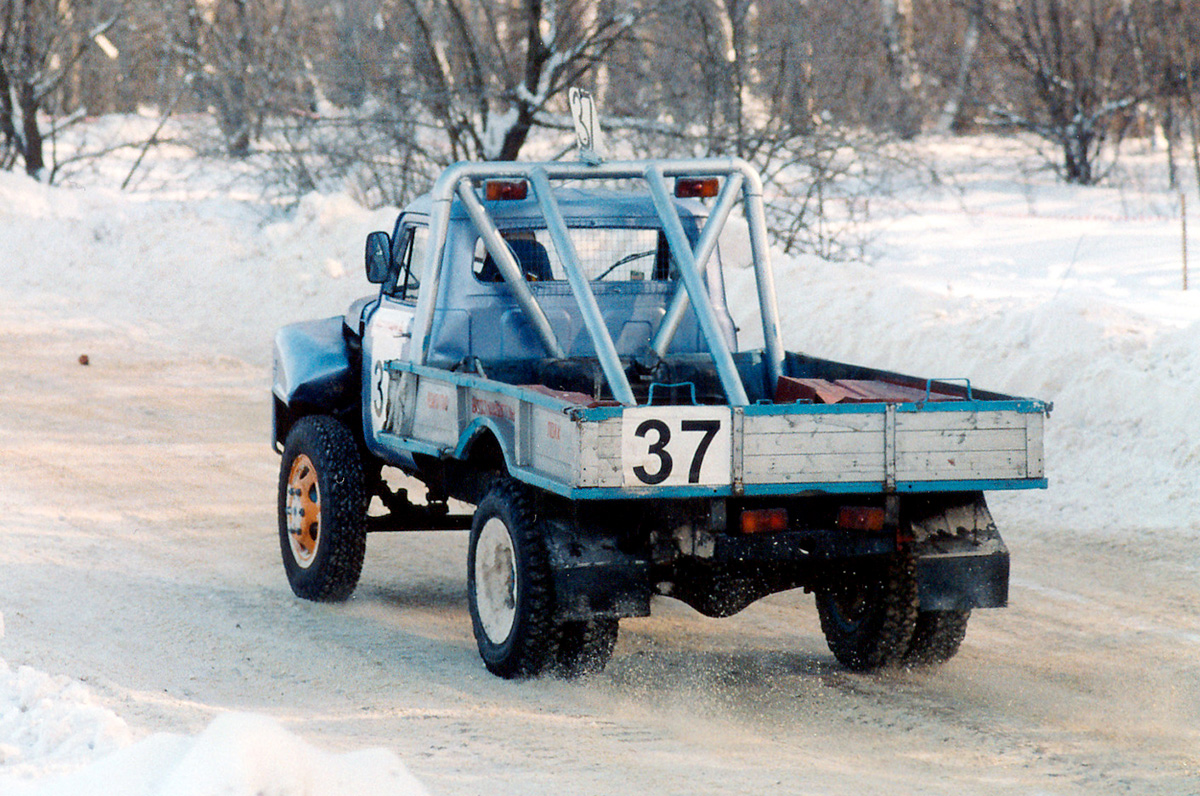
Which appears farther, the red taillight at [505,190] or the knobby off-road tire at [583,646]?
the red taillight at [505,190]

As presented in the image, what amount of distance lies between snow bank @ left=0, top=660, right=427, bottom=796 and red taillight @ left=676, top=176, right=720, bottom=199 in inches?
143

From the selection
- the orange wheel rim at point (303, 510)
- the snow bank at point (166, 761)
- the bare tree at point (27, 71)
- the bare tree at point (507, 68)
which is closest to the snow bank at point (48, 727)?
the snow bank at point (166, 761)

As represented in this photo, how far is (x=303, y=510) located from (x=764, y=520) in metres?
2.91

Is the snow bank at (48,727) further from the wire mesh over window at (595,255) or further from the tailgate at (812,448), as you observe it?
the wire mesh over window at (595,255)

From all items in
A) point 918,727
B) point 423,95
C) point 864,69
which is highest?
point 864,69

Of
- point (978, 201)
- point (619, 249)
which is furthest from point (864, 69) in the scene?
point (619, 249)

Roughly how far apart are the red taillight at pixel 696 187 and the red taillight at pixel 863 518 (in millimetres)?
2121

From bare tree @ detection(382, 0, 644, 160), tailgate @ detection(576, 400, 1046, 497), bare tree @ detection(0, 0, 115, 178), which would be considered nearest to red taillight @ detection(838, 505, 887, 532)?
tailgate @ detection(576, 400, 1046, 497)

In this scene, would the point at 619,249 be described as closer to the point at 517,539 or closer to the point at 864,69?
the point at 517,539

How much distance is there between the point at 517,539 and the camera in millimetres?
6012

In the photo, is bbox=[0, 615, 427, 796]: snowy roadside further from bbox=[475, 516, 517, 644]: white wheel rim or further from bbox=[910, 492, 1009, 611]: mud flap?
bbox=[910, 492, 1009, 611]: mud flap

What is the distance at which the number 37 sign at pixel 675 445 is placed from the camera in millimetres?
5523

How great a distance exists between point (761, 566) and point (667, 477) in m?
0.79

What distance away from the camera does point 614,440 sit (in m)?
5.49
